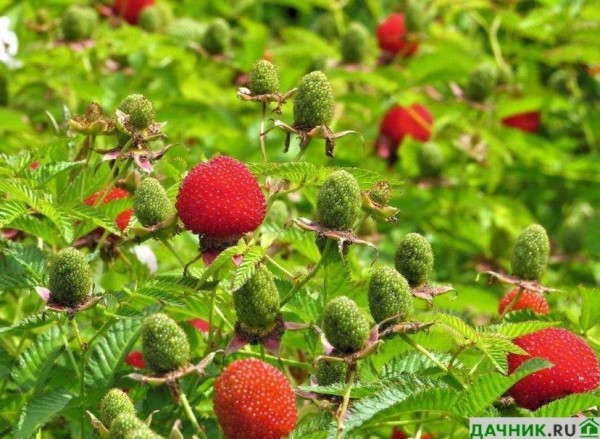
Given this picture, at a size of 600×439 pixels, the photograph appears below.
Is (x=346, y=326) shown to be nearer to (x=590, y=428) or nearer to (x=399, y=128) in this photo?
(x=590, y=428)

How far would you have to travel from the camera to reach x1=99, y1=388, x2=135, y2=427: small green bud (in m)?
1.53

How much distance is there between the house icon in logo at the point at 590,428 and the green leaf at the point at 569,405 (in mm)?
72

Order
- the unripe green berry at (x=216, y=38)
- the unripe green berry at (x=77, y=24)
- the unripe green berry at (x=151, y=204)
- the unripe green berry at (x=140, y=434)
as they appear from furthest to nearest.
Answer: the unripe green berry at (x=216, y=38) < the unripe green berry at (x=77, y=24) < the unripe green berry at (x=151, y=204) < the unripe green berry at (x=140, y=434)

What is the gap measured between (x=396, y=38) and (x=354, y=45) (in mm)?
296

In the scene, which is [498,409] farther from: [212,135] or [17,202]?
[212,135]

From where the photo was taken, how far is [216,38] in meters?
3.71

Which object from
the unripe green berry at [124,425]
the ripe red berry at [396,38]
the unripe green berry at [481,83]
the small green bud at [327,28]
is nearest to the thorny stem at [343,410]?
the unripe green berry at [124,425]

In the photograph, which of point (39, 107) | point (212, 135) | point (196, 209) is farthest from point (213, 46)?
point (196, 209)

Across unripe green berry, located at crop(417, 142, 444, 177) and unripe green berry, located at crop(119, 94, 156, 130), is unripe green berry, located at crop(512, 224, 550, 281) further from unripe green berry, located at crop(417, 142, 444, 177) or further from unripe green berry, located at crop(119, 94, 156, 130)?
unripe green berry, located at crop(417, 142, 444, 177)

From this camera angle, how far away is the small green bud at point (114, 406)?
1533mm

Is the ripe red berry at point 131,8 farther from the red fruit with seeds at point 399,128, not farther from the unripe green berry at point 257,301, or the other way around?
the unripe green berry at point 257,301

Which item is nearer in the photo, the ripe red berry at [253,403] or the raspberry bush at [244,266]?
the ripe red berry at [253,403]

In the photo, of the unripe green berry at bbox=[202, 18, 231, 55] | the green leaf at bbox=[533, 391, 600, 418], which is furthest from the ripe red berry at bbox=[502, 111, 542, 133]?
the green leaf at bbox=[533, 391, 600, 418]

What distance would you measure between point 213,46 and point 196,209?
2.03 meters
